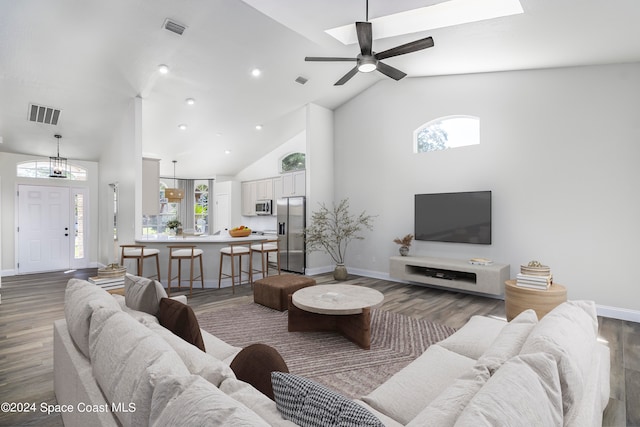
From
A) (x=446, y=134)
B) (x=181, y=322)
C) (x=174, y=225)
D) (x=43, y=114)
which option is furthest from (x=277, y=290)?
(x=43, y=114)

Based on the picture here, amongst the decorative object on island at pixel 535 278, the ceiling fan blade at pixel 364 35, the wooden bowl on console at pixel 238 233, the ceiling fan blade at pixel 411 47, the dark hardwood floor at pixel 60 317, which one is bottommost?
the dark hardwood floor at pixel 60 317

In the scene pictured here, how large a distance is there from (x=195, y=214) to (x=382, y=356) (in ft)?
28.0

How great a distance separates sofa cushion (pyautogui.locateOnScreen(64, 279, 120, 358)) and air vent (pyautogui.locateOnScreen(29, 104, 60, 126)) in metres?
4.74

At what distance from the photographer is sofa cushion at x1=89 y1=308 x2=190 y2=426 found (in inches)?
38.0

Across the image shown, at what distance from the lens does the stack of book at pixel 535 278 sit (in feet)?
11.1

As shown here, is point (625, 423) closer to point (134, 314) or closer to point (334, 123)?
point (134, 314)

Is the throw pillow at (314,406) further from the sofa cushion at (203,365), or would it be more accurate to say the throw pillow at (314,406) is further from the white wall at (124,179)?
the white wall at (124,179)

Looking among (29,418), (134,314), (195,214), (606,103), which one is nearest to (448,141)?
(606,103)

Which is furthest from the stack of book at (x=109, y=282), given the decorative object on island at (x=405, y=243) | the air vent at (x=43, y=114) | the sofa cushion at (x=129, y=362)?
the decorative object on island at (x=405, y=243)

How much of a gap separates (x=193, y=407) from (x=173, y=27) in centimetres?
427

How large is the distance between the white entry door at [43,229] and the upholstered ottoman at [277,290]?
5629 millimetres

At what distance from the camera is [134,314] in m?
1.88

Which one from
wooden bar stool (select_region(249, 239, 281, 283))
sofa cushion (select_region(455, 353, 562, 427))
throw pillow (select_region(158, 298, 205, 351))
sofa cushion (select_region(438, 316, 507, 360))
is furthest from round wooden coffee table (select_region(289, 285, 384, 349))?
wooden bar stool (select_region(249, 239, 281, 283))

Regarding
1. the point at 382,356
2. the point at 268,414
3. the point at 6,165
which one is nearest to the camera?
the point at 268,414
